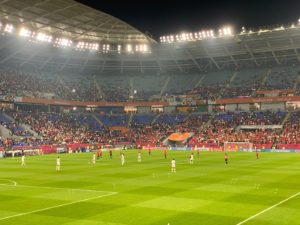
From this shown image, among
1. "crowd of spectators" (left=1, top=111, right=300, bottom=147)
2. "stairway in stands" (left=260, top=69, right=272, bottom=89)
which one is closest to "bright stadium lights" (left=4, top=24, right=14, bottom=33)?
"crowd of spectators" (left=1, top=111, right=300, bottom=147)

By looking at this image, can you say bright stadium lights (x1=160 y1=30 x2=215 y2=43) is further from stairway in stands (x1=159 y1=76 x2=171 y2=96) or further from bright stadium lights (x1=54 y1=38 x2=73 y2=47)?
stairway in stands (x1=159 y1=76 x2=171 y2=96)

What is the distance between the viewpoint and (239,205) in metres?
22.8

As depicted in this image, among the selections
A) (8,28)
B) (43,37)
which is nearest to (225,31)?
(43,37)

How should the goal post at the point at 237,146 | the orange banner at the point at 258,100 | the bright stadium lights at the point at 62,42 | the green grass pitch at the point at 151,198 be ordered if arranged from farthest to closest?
1. the orange banner at the point at 258,100
2. the bright stadium lights at the point at 62,42
3. the goal post at the point at 237,146
4. the green grass pitch at the point at 151,198

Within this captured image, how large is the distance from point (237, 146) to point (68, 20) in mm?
42066

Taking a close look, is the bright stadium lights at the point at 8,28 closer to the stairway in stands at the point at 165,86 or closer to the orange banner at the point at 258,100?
the stairway in stands at the point at 165,86

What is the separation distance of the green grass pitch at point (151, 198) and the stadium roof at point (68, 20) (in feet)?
128

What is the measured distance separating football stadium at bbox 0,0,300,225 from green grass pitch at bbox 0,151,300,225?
2.06ft

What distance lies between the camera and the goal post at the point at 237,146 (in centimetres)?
8038

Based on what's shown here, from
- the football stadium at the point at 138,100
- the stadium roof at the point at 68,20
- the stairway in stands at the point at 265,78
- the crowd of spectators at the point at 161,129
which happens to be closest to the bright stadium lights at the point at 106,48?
the football stadium at the point at 138,100

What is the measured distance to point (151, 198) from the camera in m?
25.3

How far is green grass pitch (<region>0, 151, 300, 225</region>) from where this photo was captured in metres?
19.8

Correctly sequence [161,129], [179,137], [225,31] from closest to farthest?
[225,31] → [179,137] → [161,129]

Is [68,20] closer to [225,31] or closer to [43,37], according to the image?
[43,37]
